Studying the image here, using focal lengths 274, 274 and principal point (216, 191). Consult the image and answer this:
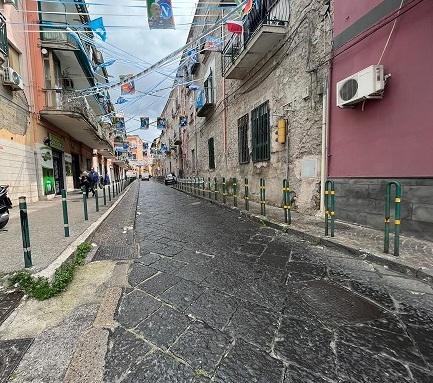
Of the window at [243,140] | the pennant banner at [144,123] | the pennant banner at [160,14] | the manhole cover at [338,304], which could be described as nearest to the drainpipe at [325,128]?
the manhole cover at [338,304]

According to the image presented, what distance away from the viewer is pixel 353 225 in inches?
216

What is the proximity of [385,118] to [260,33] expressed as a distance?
4631mm

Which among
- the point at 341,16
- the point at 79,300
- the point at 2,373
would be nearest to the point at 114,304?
the point at 79,300

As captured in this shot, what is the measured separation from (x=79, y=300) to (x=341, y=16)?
22.7ft

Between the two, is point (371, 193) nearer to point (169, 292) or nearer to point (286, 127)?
point (286, 127)

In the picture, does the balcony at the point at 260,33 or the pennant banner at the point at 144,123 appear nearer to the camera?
the balcony at the point at 260,33

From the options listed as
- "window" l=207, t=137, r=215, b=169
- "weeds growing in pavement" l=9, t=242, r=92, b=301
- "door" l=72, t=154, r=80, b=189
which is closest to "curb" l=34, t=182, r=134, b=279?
"weeds growing in pavement" l=9, t=242, r=92, b=301

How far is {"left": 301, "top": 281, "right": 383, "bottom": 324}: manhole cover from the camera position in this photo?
2.38 m

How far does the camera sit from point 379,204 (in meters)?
4.97

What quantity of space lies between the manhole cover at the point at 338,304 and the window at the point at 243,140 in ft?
27.2

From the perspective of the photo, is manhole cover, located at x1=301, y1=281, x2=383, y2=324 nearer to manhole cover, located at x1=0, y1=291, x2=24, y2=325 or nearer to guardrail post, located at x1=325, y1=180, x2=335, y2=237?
guardrail post, located at x1=325, y1=180, x2=335, y2=237

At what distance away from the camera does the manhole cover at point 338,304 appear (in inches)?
93.5

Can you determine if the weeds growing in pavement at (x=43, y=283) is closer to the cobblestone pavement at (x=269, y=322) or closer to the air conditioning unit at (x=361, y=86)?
the cobblestone pavement at (x=269, y=322)

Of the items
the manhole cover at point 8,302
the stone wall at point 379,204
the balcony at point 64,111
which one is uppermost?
the balcony at point 64,111
